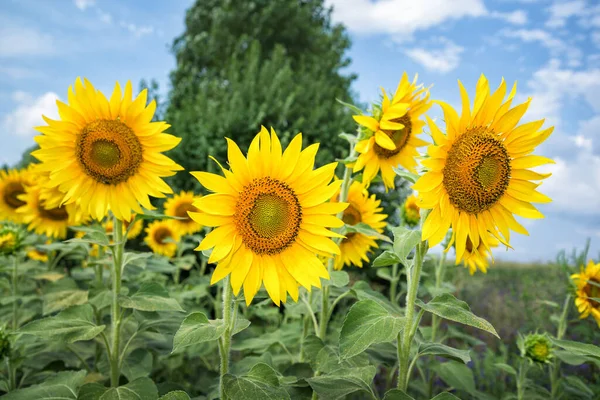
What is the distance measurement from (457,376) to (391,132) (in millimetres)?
1581

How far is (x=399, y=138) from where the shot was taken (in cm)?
294

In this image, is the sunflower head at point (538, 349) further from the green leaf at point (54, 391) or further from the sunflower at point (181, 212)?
the sunflower at point (181, 212)

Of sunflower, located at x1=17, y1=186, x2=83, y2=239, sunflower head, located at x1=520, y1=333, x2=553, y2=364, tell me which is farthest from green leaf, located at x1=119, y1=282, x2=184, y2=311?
sunflower head, located at x1=520, y1=333, x2=553, y2=364

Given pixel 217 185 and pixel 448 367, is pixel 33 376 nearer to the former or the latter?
pixel 217 185

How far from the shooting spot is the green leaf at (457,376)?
3176 mm

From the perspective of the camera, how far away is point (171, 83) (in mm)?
14758

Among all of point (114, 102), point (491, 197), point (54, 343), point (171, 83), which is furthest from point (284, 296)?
point (171, 83)

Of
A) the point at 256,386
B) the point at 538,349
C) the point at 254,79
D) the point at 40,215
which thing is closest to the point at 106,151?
the point at 256,386

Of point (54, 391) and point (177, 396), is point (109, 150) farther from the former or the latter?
point (177, 396)

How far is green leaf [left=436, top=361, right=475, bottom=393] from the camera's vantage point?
3.18 metres

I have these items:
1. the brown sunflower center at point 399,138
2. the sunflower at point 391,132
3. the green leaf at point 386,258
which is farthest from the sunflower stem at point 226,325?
the brown sunflower center at point 399,138

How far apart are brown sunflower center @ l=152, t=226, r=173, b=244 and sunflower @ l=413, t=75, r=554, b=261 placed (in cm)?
421

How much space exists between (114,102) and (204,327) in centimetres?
129

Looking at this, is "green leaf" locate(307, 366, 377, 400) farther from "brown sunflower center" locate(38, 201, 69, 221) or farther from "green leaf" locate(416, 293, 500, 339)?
"brown sunflower center" locate(38, 201, 69, 221)
